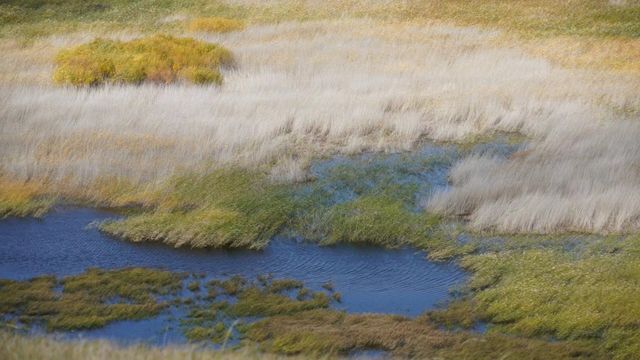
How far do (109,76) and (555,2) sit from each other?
2425cm

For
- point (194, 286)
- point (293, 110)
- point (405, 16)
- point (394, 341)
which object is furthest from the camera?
point (405, 16)

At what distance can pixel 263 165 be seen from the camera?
18891 millimetres

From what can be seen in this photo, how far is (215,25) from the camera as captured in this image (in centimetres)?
3588

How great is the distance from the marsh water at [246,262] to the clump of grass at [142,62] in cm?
1017

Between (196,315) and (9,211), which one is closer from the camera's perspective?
(196,315)

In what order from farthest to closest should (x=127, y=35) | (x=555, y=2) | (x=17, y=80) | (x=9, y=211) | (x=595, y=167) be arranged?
(x=555, y=2)
(x=127, y=35)
(x=17, y=80)
(x=595, y=167)
(x=9, y=211)

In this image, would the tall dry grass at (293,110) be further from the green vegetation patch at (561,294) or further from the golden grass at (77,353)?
the golden grass at (77,353)

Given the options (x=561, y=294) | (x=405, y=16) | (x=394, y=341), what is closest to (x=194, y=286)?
(x=394, y=341)

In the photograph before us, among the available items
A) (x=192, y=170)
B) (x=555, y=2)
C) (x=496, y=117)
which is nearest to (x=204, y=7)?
(x=555, y=2)

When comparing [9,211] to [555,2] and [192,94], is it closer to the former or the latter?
[192,94]

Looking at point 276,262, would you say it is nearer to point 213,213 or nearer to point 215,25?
point 213,213

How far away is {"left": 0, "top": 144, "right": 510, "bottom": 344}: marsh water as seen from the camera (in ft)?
42.3

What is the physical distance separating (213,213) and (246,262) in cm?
184

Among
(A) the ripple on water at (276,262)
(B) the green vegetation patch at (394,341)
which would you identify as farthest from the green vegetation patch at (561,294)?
(A) the ripple on water at (276,262)
